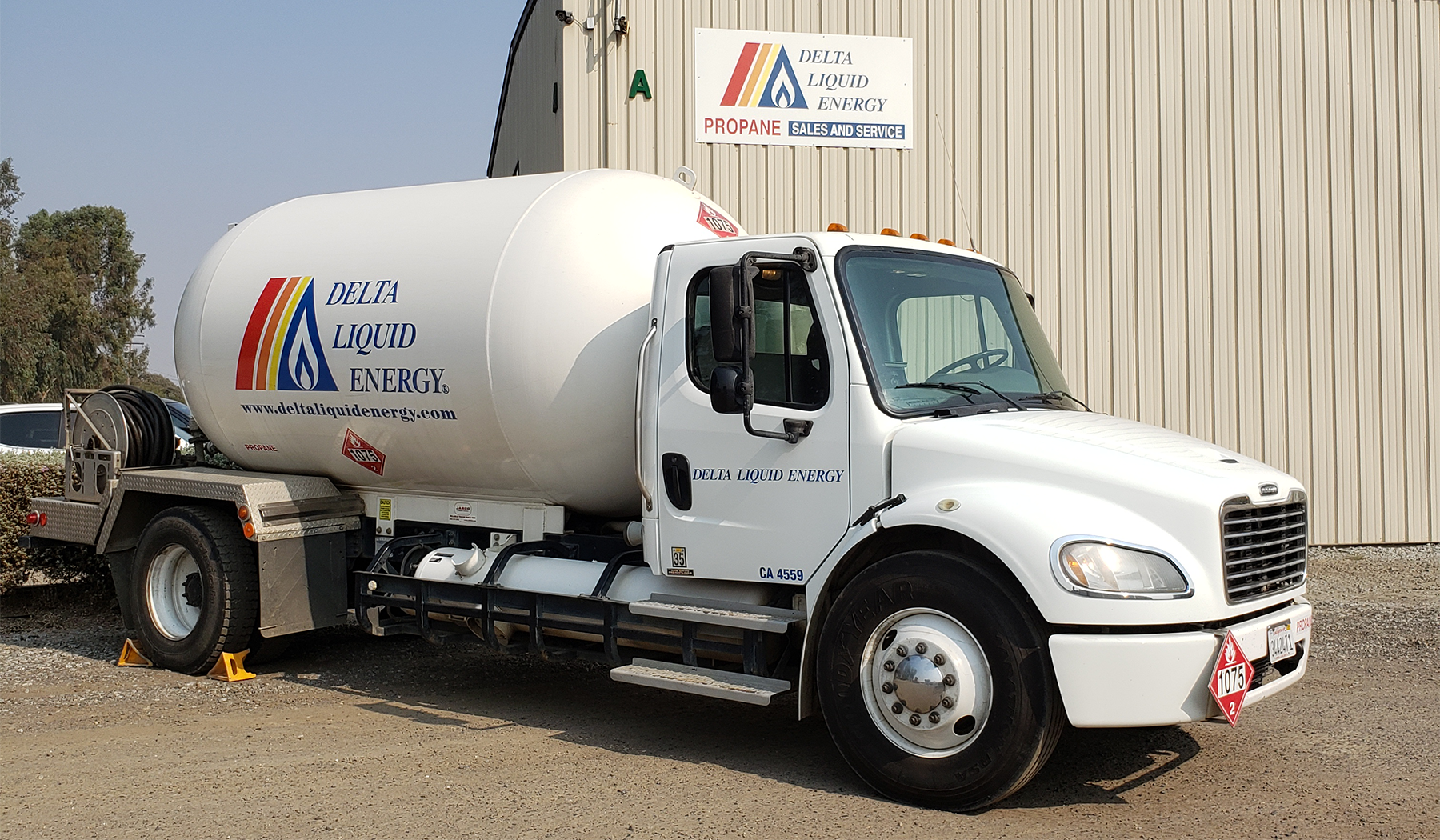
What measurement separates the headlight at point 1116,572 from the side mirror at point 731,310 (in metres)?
1.69

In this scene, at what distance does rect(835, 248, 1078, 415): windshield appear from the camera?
571cm

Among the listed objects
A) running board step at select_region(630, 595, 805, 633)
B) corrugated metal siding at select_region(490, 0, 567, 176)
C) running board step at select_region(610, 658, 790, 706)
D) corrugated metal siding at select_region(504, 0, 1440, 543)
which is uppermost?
corrugated metal siding at select_region(490, 0, 567, 176)

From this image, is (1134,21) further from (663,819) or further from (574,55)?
(663,819)

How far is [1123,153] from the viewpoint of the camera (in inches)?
500

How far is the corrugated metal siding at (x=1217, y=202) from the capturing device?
12547 mm

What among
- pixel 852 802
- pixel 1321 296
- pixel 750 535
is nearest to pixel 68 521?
pixel 750 535

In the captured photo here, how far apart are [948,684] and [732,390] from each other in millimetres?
1654

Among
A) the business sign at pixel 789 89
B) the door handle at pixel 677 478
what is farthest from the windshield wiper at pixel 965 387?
the business sign at pixel 789 89

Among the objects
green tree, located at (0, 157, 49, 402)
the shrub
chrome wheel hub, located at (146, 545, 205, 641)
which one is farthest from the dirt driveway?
green tree, located at (0, 157, 49, 402)

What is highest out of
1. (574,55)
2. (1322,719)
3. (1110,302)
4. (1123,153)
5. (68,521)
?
(574,55)

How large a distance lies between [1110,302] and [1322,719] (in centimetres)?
671

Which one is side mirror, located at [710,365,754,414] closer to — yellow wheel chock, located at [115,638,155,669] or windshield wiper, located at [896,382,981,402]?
windshield wiper, located at [896,382,981,402]

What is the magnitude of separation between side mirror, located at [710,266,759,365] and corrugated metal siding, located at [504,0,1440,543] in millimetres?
6874

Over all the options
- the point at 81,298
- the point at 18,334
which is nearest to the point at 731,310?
the point at 18,334
